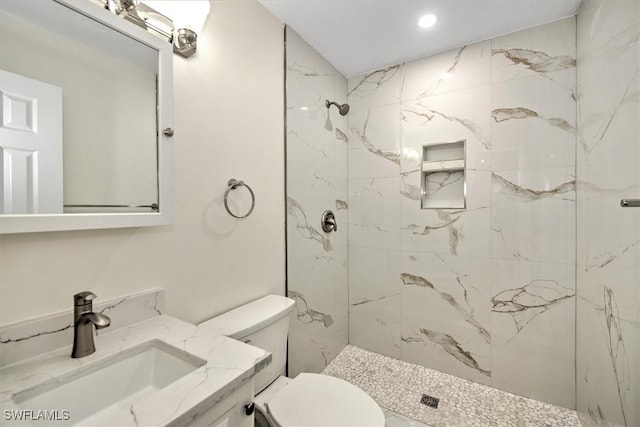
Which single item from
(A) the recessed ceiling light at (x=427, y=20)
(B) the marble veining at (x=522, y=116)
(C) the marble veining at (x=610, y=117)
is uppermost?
(A) the recessed ceiling light at (x=427, y=20)

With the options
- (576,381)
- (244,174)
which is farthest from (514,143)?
(244,174)

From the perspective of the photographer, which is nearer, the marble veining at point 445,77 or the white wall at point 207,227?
the white wall at point 207,227

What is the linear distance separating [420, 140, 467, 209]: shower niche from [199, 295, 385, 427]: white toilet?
4.36 ft

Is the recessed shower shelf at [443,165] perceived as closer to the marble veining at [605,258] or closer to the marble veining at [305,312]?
the marble veining at [605,258]

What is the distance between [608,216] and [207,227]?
5.83ft

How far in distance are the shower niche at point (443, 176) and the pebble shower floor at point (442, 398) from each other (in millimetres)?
1218

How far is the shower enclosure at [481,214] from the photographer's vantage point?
1.31 meters

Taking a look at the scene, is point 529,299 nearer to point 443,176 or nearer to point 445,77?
point 443,176

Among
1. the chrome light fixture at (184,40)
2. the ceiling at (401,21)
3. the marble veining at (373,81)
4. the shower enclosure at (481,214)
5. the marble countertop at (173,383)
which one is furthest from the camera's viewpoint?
the marble veining at (373,81)

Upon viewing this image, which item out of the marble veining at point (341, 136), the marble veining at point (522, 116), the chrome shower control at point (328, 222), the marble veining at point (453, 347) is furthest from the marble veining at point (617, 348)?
the marble veining at point (341, 136)

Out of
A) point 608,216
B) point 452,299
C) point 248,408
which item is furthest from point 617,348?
point 248,408

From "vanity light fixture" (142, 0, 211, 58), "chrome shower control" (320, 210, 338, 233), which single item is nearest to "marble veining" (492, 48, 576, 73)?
"chrome shower control" (320, 210, 338, 233)

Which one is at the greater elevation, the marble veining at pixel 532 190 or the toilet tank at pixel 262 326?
the marble veining at pixel 532 190

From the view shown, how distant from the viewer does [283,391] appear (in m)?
1.18
